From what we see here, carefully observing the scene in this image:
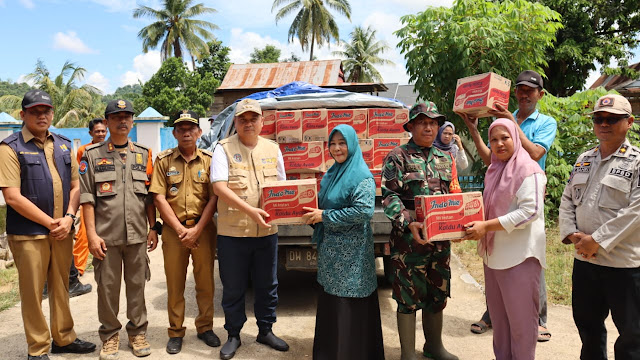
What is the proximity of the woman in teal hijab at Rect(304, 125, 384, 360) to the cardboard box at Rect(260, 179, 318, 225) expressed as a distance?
0.25ft

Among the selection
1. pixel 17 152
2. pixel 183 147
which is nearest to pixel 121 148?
pixel 183 147

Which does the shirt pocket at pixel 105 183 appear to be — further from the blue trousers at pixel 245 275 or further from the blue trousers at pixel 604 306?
the blue trousers at pixel 604 306

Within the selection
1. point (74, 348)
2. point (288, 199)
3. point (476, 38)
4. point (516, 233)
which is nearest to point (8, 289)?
point (74, 348)

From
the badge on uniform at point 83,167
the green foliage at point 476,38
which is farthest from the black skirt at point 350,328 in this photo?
the green foliage at point 476,38

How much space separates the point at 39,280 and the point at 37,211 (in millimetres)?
519

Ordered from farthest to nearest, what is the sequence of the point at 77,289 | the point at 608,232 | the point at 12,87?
the point at 12,87, the point at 77,289, the point at 608,232

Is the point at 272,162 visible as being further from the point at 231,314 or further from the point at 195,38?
the point at 195,38

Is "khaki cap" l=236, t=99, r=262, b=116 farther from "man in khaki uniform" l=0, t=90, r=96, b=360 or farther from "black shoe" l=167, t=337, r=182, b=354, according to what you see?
"black shoe" l=167, t=337, r=182, b=354

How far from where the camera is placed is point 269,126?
4391mm

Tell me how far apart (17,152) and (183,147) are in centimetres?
116

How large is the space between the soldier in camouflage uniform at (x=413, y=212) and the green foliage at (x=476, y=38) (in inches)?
166

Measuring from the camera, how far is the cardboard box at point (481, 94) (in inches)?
120

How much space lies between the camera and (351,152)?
9.67ft

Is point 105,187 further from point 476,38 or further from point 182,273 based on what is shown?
point 476,38
